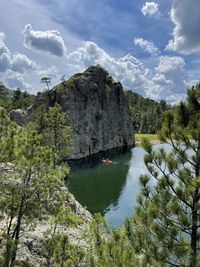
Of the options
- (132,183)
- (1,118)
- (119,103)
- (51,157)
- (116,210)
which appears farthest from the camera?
(119,103)

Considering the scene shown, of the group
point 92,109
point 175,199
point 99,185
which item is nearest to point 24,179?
point 175,199

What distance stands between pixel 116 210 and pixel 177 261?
1248 inches

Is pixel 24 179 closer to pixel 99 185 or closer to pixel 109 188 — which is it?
pixel 109 188

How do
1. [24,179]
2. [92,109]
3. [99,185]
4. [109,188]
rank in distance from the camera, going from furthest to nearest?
[92,109], [99,185], [109,188], [24,179]

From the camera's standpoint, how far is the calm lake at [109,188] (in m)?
42.7

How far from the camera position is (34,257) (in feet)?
61.9

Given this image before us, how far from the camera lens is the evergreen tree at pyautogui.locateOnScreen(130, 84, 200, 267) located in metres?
11.2

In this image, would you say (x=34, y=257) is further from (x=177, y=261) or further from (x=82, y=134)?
(x=82, y=134)

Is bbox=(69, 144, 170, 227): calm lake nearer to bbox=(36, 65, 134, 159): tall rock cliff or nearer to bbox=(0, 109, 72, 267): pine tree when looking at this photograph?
bbox=(36, 65, 134, 159): tall rock cliff

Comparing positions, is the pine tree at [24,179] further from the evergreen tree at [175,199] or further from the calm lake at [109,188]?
the calm lake at [109,188]

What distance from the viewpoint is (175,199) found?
1134 centimetres

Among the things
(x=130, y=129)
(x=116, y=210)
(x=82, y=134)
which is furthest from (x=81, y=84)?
(x=116, y=210)

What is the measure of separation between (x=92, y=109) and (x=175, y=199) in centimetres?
9296

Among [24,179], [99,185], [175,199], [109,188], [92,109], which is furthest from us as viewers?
[92,109]
